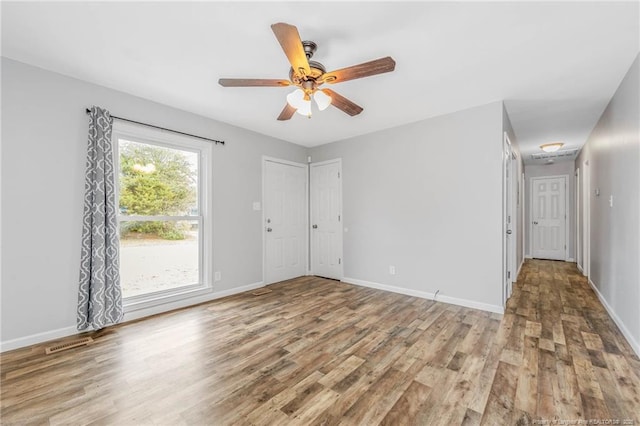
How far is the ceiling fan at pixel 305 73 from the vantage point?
5.55 feet

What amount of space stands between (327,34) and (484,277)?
3138mm

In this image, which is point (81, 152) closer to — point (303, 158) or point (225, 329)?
point (225, 329)

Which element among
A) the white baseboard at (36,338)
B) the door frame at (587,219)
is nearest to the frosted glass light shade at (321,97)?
the white baseboard at (36,338)

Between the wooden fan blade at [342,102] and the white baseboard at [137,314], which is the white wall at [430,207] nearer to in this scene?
the wooden fan blade at [342,102]

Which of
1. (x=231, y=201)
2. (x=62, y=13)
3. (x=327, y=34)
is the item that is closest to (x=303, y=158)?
(x=231, y=201)

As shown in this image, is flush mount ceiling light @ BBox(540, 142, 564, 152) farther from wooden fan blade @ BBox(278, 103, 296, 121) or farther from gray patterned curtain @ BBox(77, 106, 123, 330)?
gray patterned curtain @ BBox(77, 106, 123, 330)

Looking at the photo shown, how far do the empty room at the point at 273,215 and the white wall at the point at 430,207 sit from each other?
3 cm

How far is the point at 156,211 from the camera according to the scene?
10.8 ft

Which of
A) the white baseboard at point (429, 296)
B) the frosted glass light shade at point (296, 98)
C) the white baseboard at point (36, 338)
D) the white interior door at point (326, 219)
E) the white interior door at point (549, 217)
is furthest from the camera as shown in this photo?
the white interior door at point (549, 217)

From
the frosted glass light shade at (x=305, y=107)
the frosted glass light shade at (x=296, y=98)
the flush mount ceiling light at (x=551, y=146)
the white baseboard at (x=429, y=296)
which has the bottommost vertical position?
the white baseboard at (x=429, y=296)

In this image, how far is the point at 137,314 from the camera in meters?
3.04

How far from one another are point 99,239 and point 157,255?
2.28ft

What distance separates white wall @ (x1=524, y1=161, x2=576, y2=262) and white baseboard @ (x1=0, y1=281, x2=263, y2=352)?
701 cm

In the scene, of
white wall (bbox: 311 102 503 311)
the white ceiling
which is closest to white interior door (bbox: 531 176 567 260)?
the white ceiling
